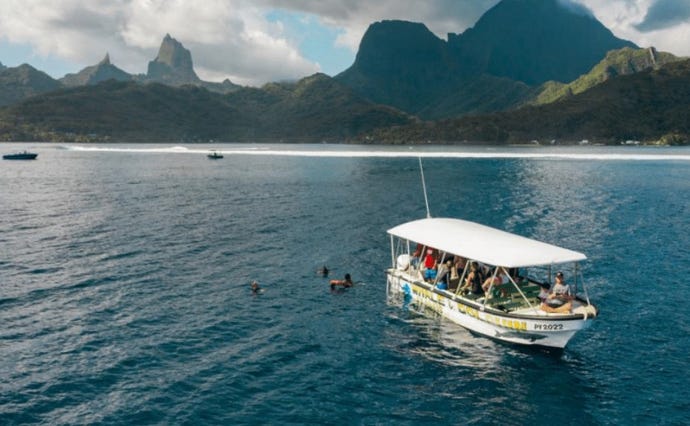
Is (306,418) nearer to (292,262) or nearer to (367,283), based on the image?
(367,283)

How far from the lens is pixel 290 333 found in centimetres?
3141

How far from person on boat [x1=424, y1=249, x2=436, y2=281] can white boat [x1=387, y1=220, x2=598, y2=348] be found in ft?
1.55

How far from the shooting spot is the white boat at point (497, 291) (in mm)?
27422

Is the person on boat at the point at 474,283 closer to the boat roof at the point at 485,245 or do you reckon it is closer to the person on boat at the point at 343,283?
the boat roof at the point at 485,245

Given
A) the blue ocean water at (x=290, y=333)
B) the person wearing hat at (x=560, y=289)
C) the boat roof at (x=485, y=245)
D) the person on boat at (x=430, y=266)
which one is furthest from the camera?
the person on boat at (x=430, y=266)

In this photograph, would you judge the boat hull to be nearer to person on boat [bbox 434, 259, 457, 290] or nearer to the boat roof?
person on boat [bbox 434, 259, 457, 290]

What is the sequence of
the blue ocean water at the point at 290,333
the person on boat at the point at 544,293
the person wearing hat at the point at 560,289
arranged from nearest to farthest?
the blue ocean water at the point at 290,333 < the person wearing hat at the point at 560,289 < the person on boat at the point at 544,293

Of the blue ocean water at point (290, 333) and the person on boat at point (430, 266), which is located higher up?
the person on boat at point (430, 266)

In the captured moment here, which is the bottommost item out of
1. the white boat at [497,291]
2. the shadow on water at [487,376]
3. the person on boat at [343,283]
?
the shadow on water at [487,376]

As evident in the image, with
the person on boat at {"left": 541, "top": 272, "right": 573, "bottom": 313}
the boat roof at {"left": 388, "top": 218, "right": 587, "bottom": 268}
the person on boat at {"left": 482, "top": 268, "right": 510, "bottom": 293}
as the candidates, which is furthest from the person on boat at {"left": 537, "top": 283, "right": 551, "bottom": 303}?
the boat roof at {"left": 388, "top": 218, "right": 587, "bottom": 268}

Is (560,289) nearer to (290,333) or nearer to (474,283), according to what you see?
(474,283)

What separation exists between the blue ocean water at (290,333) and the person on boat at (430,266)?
9.94ft

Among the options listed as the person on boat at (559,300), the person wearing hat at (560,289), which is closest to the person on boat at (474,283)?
the person on boat at (559,300)

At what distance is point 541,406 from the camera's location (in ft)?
76.0
